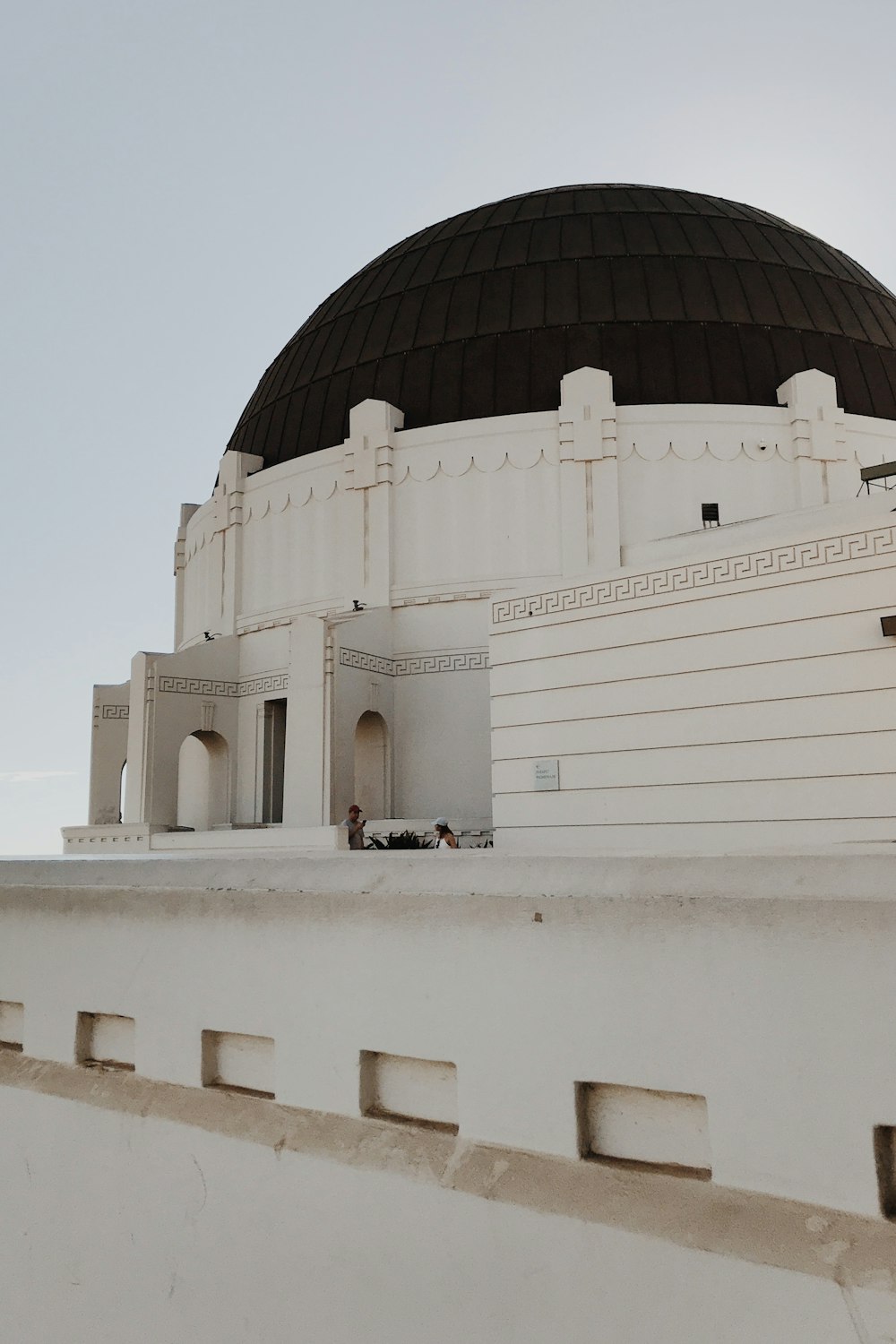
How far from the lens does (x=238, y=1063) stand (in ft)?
8.32

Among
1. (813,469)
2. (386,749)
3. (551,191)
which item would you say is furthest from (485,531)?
(551,191)

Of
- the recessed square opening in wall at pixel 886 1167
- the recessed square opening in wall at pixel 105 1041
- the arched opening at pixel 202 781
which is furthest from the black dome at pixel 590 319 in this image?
the recessed square opening in wall at pixel 886 1167

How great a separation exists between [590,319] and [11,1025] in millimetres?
15485

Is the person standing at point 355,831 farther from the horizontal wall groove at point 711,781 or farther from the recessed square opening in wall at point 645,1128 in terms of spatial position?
the recessed square opening in wall at point 645,1128

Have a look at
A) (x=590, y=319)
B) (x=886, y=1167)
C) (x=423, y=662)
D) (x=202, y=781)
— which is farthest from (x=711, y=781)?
(x=202, y=781)

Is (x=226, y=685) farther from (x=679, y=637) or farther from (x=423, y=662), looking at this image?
(x=679, y=637)

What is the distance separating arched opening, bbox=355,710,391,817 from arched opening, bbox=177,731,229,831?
290 centimetres

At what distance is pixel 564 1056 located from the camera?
1972 mm

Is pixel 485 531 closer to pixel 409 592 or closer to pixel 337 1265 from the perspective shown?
pixel 409 592

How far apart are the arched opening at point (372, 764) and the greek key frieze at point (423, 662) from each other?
2.42 ft

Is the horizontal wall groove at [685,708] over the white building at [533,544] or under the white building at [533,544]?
under

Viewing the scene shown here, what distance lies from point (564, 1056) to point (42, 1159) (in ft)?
5.81

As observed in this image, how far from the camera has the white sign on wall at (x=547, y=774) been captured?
417 inches

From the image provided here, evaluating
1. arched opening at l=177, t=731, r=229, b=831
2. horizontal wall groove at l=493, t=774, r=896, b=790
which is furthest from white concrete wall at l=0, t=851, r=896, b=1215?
arched opening at l=177, t=731, r=229, b=831
